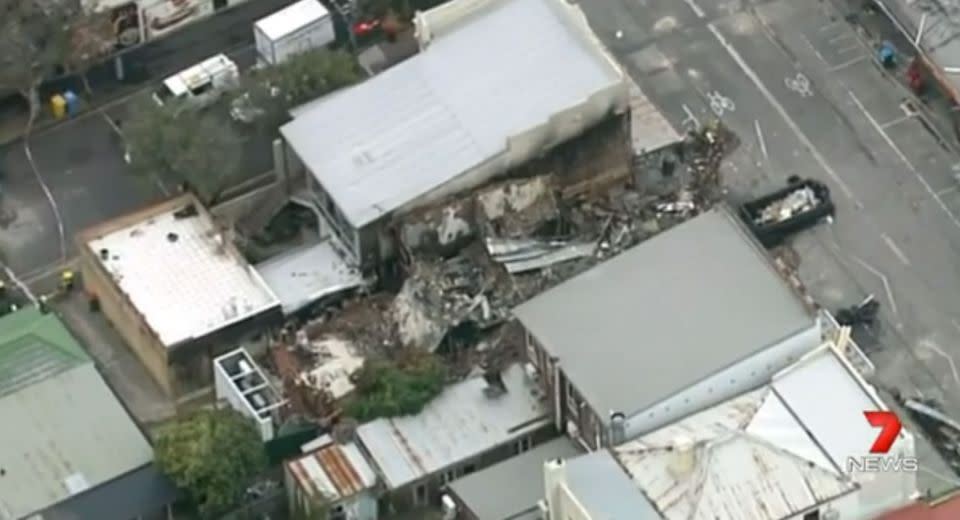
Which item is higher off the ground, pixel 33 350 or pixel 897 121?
pixel 33 350

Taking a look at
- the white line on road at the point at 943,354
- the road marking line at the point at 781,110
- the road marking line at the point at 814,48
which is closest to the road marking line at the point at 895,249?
the road marking line at the point at 781,110

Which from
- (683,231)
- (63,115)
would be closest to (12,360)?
(63,115)

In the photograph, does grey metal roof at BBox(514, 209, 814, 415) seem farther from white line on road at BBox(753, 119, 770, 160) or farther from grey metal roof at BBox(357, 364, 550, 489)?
white line on road at BBox(753, 119, 770, 160)

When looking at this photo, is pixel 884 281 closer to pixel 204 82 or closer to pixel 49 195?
pixel 204 82

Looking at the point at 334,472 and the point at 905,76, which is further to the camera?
the point at 905,76

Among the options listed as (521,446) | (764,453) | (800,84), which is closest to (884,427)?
(764,453)

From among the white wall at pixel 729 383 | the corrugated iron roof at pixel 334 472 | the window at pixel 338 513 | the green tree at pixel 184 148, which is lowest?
the white wall at pixel 729 383

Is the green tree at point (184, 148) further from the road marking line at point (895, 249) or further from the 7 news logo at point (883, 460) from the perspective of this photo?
the 7 news logo at point (883, 460)
